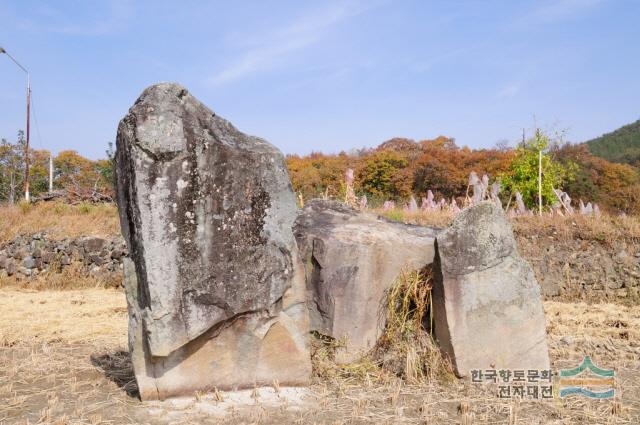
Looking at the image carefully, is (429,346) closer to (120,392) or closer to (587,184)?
(120,392)

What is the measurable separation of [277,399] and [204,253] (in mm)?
1158

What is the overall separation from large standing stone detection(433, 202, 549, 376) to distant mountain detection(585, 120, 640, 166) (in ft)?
95.3

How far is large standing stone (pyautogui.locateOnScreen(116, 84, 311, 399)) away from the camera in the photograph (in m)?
3.97

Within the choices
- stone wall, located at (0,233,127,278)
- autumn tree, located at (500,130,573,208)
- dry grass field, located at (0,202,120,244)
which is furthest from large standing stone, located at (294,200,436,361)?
autumn tree, located at (500,130,573,208)

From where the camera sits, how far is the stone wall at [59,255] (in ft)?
37.2

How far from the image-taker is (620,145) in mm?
37406

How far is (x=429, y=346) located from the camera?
4.61 m

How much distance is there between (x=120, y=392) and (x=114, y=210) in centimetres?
1005

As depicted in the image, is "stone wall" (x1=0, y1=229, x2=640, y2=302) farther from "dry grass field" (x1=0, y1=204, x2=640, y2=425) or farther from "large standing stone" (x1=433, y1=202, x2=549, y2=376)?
"large standing stone" (x1=433, y1=202, x2=549, y2=376)

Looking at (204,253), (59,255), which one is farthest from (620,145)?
(204,253)

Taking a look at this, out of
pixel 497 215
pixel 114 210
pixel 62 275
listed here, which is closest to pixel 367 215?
pixel 497 215

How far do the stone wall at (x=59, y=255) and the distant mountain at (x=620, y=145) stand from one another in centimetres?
2719

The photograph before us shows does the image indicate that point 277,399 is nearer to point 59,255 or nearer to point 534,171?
point 59,255

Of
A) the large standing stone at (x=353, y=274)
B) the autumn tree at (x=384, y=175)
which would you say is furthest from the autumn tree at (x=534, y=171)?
the large standing stone at (x=353, y=274)
